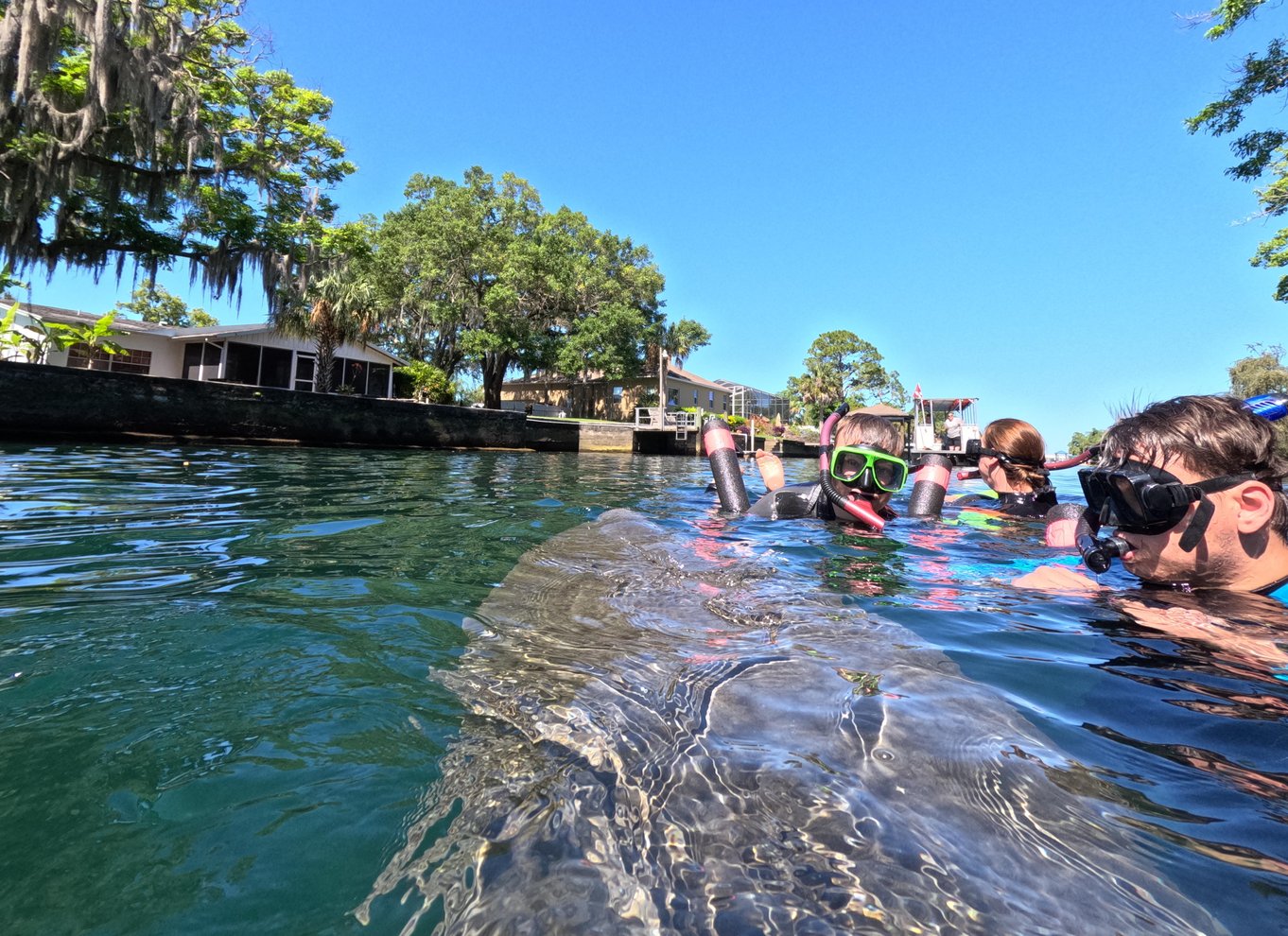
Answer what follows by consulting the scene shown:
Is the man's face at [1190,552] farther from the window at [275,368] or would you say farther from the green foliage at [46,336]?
the window at [275,368]

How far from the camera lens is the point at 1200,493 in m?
1.99

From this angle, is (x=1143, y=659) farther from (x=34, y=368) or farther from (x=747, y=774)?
(x=34, y=368)

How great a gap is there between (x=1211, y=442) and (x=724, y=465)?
3726 mm

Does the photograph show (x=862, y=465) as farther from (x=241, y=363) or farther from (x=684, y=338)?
(x=684, y=338)

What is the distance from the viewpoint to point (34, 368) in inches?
431

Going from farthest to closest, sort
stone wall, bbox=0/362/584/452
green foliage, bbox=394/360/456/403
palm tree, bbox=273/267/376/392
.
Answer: green foliage, bbox=394/360/456/403 < palm tree, bbox=273/267/376/392 < stone wall, bbox=0/362/584/452

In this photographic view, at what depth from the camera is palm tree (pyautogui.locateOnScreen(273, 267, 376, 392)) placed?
787 inches

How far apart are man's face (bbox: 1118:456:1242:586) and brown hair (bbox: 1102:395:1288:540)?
0.04 meters

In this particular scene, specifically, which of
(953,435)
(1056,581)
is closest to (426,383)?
(953,435)

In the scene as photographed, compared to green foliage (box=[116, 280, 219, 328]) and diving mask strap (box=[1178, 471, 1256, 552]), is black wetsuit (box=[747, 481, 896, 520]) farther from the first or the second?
green foliage (box=[116, 280, 219, 328])

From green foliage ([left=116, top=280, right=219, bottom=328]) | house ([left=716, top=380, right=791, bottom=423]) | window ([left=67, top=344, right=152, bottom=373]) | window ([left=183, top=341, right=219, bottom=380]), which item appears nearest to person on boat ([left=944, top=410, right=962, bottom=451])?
house ([left=716, top=380, right=791, bottom=423])

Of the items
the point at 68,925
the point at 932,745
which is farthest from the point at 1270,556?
the point at 68,925

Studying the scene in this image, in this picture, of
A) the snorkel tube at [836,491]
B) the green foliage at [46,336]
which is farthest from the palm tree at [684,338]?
the snorkel tube at [836,491]

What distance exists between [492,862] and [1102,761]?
53.6 inches
